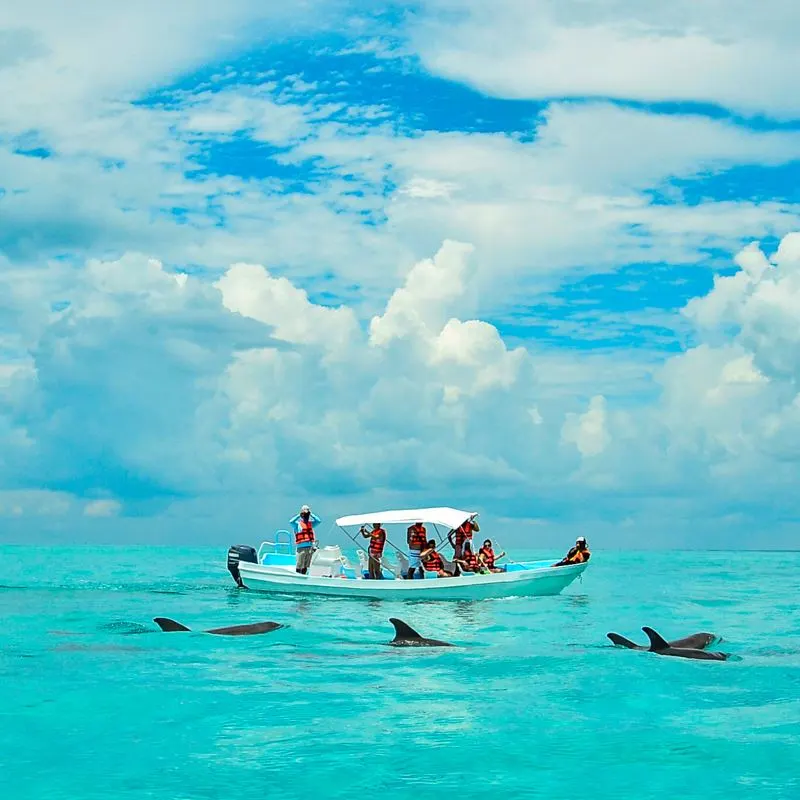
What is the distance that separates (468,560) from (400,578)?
2.93 metres

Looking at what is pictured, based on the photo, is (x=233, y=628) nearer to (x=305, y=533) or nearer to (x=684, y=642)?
(x=305, y=533)

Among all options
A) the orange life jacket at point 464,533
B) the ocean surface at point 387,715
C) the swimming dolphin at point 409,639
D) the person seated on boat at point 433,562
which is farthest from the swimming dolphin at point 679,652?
the orange life jacket at point 464,533

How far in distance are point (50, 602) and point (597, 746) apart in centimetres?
3571

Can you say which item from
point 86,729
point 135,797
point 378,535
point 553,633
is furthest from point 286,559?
point 135,797

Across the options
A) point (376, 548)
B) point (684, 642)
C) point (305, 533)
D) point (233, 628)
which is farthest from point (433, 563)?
point (684, 642)

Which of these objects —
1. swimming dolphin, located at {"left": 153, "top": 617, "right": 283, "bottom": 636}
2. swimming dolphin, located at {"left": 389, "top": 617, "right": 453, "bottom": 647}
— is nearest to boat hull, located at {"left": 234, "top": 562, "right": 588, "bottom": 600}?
swimming dolphin, located at {"left": 153, "top": 617, "right": 283, "bottom": 636}

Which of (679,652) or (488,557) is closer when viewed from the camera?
(679,652)

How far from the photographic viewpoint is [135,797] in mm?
14398

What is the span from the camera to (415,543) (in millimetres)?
41438

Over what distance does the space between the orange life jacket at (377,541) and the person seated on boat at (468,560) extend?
311cm

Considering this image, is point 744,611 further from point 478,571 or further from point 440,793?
point 440,793

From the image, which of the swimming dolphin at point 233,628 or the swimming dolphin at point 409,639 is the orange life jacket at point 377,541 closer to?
the swimming dolphin at point 233,628

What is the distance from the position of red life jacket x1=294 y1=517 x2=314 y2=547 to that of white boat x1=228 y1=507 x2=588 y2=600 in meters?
0.91

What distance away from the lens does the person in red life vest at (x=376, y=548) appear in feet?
134
